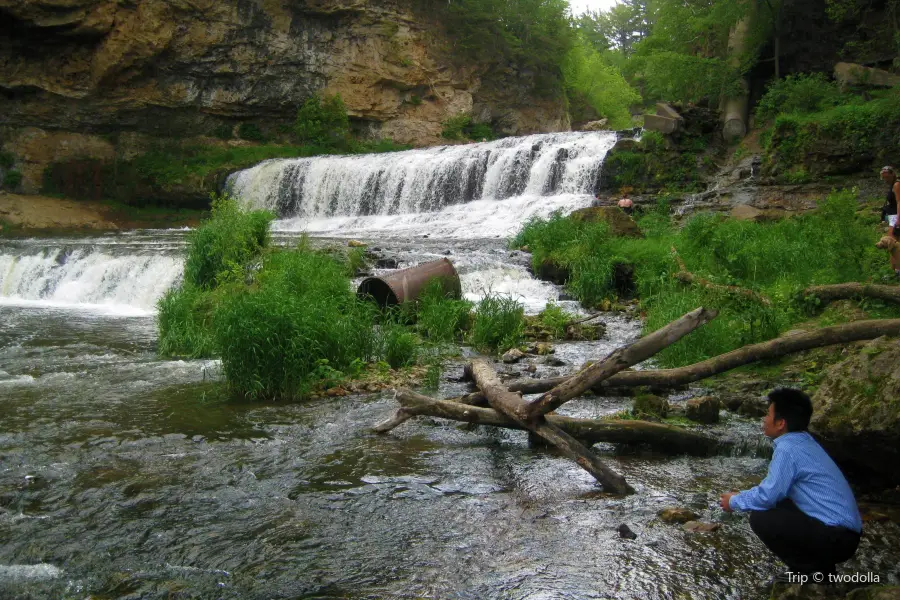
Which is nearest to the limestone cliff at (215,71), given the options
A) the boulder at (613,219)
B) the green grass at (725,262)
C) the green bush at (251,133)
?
the green bush at (251,133)

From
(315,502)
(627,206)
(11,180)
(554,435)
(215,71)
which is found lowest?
(315,502)

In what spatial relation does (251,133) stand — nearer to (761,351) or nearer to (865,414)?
(761,351)

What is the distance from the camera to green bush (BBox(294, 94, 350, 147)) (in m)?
33.4

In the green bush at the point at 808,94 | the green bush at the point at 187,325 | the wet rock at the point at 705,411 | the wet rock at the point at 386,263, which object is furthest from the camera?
the green bush at the point at 808,94

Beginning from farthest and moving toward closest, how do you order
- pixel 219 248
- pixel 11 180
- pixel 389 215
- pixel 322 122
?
pixel 322 122, pixel 11 180, pixel 389 215, pixel 219 248

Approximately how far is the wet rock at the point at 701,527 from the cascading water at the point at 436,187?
15850 millimetres

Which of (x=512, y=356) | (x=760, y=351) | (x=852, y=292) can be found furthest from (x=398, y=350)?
(x=852, y=292)

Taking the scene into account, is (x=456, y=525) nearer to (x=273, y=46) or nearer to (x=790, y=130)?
(x=790, y=130)

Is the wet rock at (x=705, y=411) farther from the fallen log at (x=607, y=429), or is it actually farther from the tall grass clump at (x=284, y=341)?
the tall grass clump at (x=284, y=341)

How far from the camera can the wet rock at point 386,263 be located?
568 inches

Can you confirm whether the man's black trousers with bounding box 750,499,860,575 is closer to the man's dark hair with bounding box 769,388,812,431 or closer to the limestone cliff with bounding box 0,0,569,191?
the man's dark hair with bounding box 769,388,812,431

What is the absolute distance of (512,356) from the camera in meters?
9.20

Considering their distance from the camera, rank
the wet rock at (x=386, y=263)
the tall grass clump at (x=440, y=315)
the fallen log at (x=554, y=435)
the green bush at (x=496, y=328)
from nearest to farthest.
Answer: the fallen log at (x=554, y=435) < the green bush at (x=496, y=328) < the tall grass clump at (x=440, y=315) < the wet rock at (x=386, y=263)

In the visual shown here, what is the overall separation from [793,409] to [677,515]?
1.30 meters
